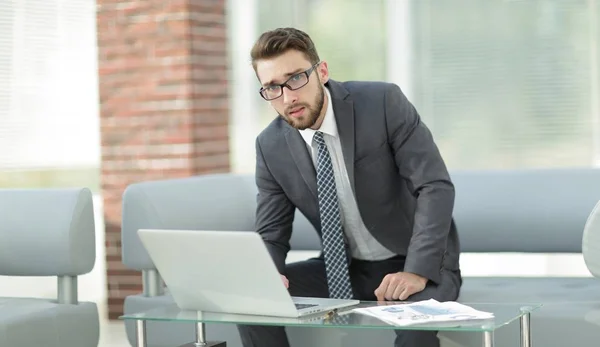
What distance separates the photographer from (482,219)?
4.27 m

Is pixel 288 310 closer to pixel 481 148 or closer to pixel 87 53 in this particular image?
pixel 481 148

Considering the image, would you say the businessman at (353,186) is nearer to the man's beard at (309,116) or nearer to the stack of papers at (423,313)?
the man's beard at (309,116)

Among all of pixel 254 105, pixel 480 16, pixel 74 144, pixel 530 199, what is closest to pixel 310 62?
pixel 530 199

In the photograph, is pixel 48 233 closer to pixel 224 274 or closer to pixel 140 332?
pixel 140 332

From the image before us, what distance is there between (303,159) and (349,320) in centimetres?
103

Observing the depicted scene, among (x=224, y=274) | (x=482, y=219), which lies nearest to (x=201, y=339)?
(x=224, y=274)

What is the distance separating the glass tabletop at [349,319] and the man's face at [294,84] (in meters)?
0.74

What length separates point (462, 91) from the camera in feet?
20.8

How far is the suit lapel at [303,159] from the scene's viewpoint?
3.69 meters

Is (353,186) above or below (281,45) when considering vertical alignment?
below

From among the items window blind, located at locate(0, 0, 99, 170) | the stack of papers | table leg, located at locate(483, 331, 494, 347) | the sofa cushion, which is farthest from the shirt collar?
window blind, located at locate(0, 0, 99, 170)

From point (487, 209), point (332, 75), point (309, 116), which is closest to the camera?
point (309, 116)

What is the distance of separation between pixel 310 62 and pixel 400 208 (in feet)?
2.13

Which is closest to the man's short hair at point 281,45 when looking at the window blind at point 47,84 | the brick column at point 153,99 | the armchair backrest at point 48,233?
the armchair backrest at point 48,233
